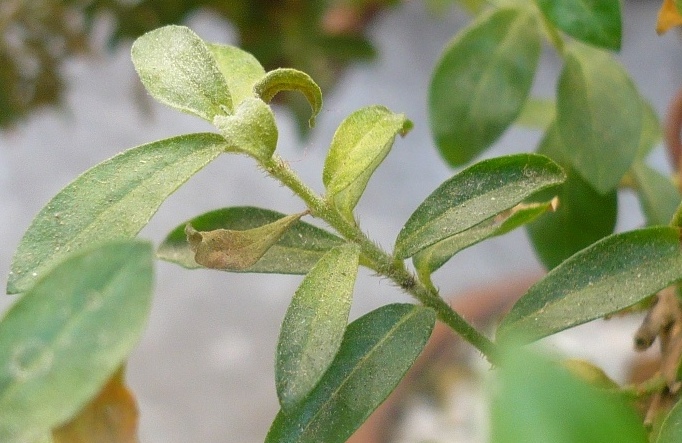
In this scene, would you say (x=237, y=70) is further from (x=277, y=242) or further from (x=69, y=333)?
(x=69, y=333)

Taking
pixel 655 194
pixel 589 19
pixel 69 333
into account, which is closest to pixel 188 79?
pixel 69 333

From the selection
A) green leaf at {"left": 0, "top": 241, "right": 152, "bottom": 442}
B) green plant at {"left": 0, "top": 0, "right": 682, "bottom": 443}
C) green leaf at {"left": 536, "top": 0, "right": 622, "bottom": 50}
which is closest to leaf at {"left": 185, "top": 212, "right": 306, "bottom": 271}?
green plant at {"left": 0, "top": 0, "right": 682, "bottom": 443}

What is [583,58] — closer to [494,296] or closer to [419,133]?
[494,296]

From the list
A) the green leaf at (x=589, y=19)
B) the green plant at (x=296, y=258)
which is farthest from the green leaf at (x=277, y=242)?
the green leaf at (x=589, y=19)

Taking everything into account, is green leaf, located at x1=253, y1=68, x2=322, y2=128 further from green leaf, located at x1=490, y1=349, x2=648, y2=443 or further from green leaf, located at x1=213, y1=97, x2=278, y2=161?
green leaf, located at x1=490, y1=349, x2=648, y2=443

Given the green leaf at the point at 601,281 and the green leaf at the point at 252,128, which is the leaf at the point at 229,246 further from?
the green leaf at the point at 601,281
